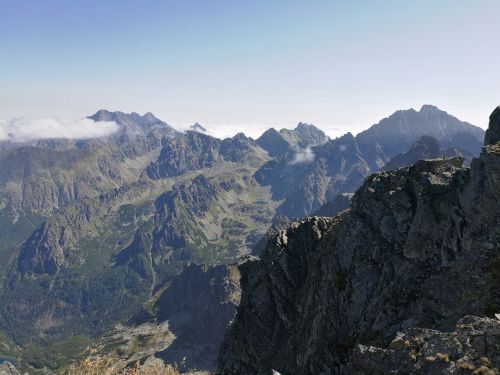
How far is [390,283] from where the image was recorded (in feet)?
179

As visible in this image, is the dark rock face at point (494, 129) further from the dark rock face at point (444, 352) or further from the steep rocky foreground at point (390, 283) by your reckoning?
the dark rock face at point (444, 352)

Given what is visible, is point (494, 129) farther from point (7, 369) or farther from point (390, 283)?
point (7, 369)

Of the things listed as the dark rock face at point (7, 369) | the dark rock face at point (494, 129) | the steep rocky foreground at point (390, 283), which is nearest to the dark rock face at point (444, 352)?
the steep rocky foreground at point (390, 283)

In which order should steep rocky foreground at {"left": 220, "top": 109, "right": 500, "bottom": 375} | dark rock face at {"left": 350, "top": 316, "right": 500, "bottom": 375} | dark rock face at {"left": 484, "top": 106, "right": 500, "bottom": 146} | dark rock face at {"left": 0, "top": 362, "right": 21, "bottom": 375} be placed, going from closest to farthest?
dark rock face at {"left": 350, "top": 316, "right": 500, "bottom": 375} < steep rocky foreground at {"left": 220, "top": 109, "right": 500, "bottom": 375} < dark rock face at {"left": 0, "top": 362, "right": 21, "bottom": 375} < dark rock face at {"left": 484, "top": 106, "right": 500, "bottom": 146}

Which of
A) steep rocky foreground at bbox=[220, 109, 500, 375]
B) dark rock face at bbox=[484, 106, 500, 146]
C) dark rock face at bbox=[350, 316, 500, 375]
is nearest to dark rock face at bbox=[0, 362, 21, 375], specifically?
steep rocky foreground at bbox=[220, 109, 500, 375]

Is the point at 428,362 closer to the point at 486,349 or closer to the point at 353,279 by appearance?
→ the point at 486,349

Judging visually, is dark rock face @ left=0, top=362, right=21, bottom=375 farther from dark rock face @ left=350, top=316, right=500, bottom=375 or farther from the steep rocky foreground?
dark rock face @ left=350, top=316, right=500, bottom=375

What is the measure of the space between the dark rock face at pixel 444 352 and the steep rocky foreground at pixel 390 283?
0.07m

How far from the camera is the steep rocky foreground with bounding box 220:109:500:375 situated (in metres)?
33.1

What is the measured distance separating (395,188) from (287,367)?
31.1 m

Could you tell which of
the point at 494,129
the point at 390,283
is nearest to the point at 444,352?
the point at 390,283

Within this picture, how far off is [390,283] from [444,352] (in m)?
26.0

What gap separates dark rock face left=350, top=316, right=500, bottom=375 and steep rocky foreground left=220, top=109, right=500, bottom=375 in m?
0.07

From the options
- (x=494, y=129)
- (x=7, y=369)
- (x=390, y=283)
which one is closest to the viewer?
(x=7, y=369)
